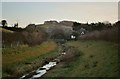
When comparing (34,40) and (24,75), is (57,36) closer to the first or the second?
(34,40)

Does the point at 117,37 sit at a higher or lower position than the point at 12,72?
higher

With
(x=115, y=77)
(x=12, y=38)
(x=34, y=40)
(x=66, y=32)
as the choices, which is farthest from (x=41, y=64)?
(x=66, y=32)

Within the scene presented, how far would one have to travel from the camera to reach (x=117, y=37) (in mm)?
38438

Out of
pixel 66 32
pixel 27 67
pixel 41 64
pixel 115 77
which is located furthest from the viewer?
pixel 66 32

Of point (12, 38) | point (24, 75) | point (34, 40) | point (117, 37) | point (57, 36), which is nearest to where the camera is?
point (24, 75)

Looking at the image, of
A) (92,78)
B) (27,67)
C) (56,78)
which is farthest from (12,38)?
(92,78)

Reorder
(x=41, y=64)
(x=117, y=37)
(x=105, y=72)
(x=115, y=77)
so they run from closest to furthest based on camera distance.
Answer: (x=115, y=77)
(x=105, y=72)
(x=41, y=64)
(x=117, y=37)

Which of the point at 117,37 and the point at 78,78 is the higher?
the point at 117,37

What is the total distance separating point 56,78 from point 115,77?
6020 millimetres

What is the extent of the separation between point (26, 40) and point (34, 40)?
482cm

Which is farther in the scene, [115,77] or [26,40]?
[26,40]

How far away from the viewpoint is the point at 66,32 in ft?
374

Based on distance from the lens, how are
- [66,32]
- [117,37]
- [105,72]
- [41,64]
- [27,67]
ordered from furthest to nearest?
[66,32]
[117,37]
[41,64]
[27,67]
[105,72]

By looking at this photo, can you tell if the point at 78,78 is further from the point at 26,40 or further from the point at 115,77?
the point at 26,40
